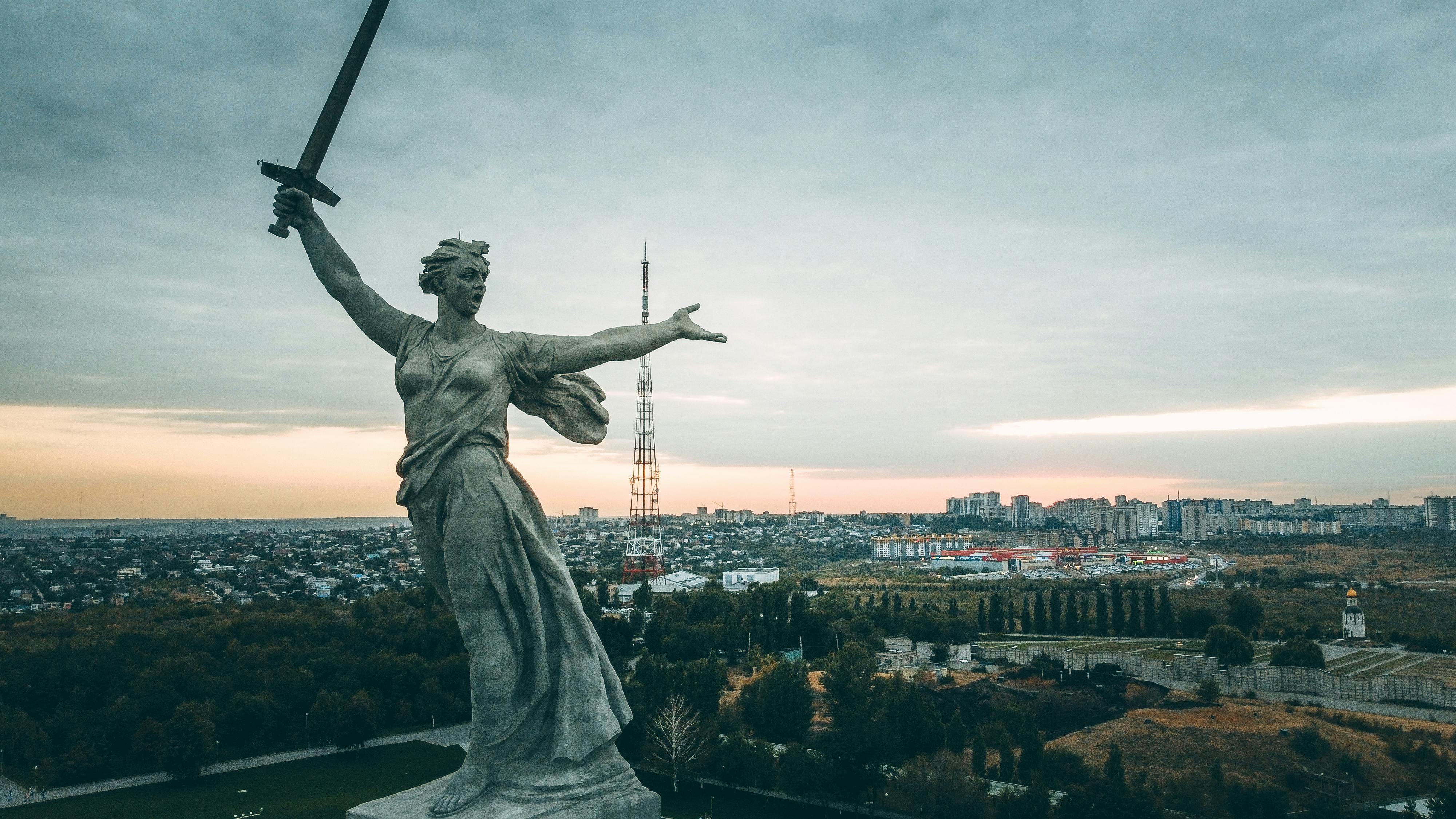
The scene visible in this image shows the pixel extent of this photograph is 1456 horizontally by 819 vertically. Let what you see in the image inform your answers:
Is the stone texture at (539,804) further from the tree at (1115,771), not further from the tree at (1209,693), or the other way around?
the tree at (1209,693)

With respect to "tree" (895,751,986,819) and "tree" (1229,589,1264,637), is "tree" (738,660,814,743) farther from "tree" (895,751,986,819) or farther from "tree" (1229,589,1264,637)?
"tree" (1229,589,1264,637)

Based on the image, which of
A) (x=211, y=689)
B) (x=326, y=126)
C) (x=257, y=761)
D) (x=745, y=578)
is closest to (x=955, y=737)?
(x=257, y=761)

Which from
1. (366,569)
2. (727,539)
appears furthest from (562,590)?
(727,539)

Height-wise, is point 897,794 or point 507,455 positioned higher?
point 507,455

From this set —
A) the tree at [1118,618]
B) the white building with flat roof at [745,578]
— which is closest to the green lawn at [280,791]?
Answer: the tree at [1118,618]

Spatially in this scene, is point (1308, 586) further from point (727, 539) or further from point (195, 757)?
point (727, 539)
